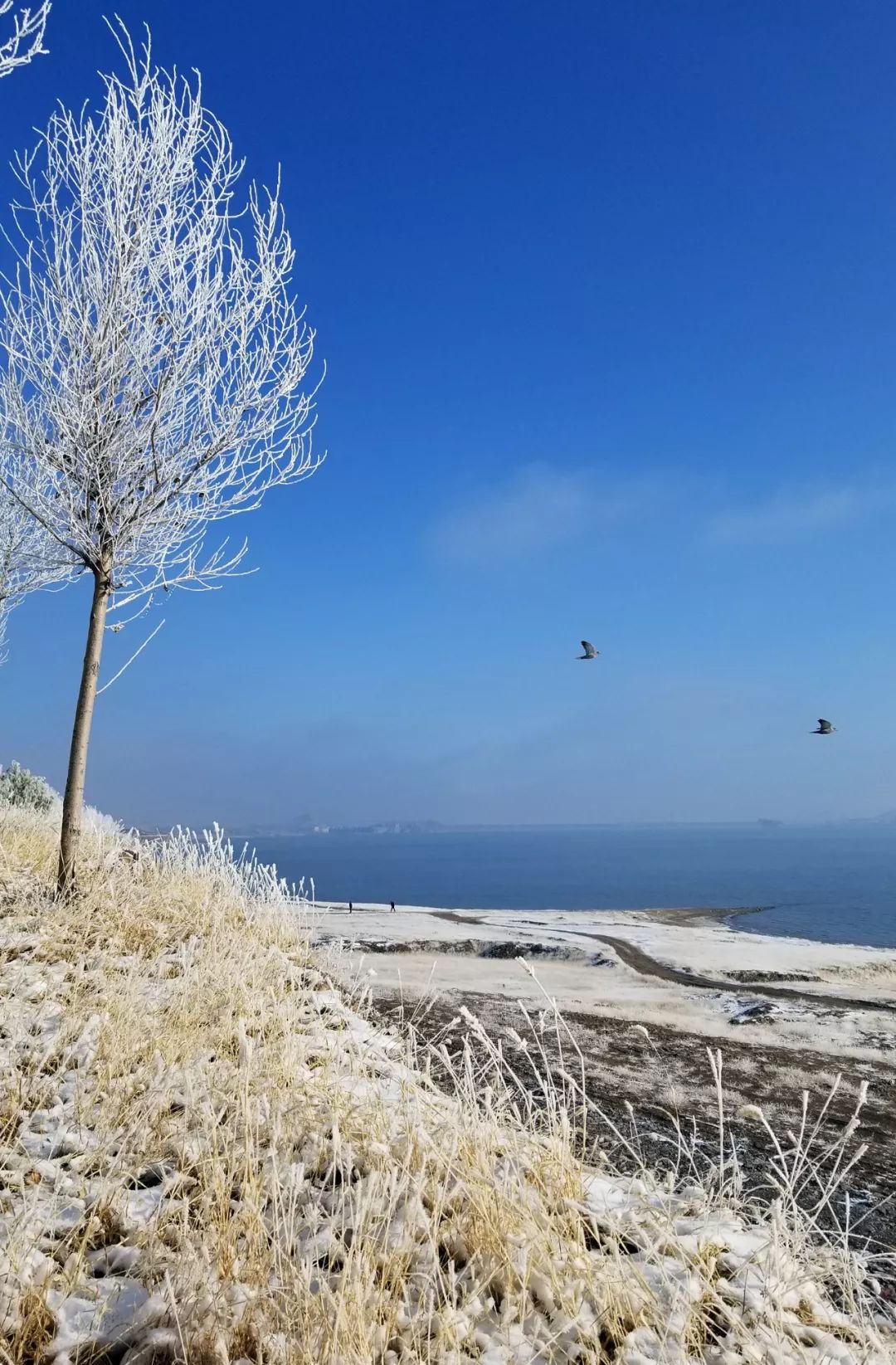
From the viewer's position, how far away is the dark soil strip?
12.0 metres

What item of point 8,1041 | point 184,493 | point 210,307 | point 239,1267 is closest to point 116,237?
point 210,307

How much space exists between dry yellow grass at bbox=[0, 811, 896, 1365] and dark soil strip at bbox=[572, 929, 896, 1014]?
25.8 feet

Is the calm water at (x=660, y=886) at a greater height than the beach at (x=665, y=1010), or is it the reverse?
the beach at (x=665, y=1010)

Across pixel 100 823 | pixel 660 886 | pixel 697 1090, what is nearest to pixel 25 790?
pixel 100 823

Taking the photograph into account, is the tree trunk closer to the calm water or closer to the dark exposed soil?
the dark exposed soil

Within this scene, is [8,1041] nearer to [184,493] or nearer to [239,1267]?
[239,1267]

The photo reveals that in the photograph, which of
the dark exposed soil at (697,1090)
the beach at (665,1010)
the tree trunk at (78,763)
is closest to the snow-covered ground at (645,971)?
the beach at (665,1010)

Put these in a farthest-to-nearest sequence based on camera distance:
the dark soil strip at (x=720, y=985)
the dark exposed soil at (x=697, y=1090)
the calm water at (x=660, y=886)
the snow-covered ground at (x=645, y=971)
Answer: the calm water at (x=660, y=886), the dark soil strip at (x=720, y=985), the snow-covered ground at (x=645, y=971), the dark exposed soil at (x=697, y=1090)

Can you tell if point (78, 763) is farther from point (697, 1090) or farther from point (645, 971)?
point (645, 971)

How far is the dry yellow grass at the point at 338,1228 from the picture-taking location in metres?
2.60

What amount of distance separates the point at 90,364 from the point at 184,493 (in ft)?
4.92

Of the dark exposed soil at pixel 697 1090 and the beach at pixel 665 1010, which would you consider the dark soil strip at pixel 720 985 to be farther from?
the dark exposed soil at pixel 697 1090

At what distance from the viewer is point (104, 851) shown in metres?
10.0

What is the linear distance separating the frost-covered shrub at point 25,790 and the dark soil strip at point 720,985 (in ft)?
45.8
